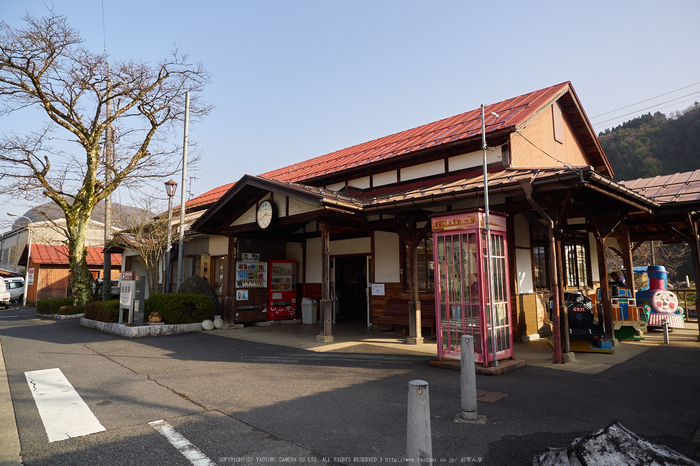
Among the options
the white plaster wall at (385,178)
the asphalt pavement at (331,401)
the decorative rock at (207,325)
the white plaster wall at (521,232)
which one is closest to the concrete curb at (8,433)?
the asphalt pavement at (331,401)

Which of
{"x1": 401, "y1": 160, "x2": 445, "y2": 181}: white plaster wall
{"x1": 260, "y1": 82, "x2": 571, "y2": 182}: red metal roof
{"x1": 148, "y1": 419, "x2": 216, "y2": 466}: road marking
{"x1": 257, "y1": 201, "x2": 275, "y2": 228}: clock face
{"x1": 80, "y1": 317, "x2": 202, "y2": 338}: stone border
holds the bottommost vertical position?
{"x1": 148, "y1": 419, "x2": 216, "y2": 466}: road marking

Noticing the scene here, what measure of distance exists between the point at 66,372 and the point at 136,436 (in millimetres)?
3895

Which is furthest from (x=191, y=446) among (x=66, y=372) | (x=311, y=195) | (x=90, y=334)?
(x=90, y=334)

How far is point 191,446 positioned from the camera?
3.87m

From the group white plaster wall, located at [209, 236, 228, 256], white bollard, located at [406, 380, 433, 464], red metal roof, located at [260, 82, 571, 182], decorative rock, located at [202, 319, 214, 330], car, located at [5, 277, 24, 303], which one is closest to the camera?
white bollard, located at [406, 380, 433, 464]

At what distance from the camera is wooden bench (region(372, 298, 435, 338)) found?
10203 mm

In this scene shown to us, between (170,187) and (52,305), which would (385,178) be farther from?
(52,305)

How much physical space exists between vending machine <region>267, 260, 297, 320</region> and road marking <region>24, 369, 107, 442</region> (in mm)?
7209

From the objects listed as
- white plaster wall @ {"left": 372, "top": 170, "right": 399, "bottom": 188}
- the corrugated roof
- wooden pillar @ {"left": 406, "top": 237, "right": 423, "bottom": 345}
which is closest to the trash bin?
white plaster wall @ {"left": 372, "top": 170, "right": 399, "bottom": 188}

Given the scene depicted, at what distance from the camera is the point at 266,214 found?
1089 centimetres

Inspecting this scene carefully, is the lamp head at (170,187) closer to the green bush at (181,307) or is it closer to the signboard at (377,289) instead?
the green bush at (181,307)

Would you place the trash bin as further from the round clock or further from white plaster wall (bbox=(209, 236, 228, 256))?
the round clock

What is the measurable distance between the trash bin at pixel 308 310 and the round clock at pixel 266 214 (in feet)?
12.8

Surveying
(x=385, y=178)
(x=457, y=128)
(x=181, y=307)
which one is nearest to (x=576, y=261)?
(x=457, y=128)
